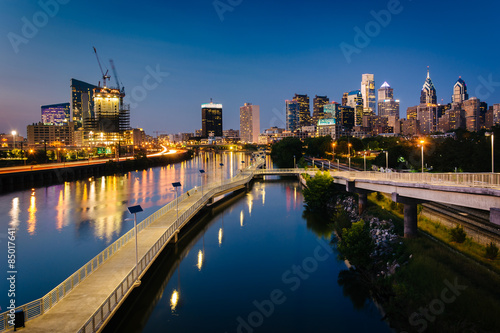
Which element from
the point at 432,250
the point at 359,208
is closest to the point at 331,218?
the point at 359,208

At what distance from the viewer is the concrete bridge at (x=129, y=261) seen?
1448cm

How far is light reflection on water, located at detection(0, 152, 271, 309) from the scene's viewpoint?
25.2 metres

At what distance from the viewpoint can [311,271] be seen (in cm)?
2617

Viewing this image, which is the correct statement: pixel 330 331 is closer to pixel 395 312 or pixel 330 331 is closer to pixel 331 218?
pixel 395 312

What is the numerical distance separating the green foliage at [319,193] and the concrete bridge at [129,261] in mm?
12456

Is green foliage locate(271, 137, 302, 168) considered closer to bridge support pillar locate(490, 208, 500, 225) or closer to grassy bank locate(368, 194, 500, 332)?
grassy bank locate(368, 194, 500, 332)

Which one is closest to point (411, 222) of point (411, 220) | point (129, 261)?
point (411, 220)

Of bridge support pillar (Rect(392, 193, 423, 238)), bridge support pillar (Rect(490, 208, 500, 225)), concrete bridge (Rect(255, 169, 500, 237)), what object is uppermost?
concrete bridge (Rect(255, 169, 500, 237))

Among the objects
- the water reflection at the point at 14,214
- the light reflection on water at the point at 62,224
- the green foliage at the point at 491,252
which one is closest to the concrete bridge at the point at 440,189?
the green foliage at the point at 491,252

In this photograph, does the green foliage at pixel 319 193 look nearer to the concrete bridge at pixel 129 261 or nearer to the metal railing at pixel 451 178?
the concrete bridge at pixel 129 261

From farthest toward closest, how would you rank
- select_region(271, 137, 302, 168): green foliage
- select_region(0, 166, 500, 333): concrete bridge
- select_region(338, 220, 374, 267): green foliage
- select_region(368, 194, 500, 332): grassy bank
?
select_region(271, 137, 302, 168): green foliage → select_region(338, 220, 374, 267): green foliage → select_region(368, 194, 500, 332): grassy bank → select_region(0, 166, 500, 333): concrete bridge

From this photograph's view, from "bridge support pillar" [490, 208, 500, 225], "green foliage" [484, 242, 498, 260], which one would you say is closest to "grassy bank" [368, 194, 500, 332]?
"green foliage" [484, 242, 498, 260]

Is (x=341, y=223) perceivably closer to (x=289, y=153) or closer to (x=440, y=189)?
(x=440, y=189)

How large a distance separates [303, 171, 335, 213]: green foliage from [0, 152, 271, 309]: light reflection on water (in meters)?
22.6
